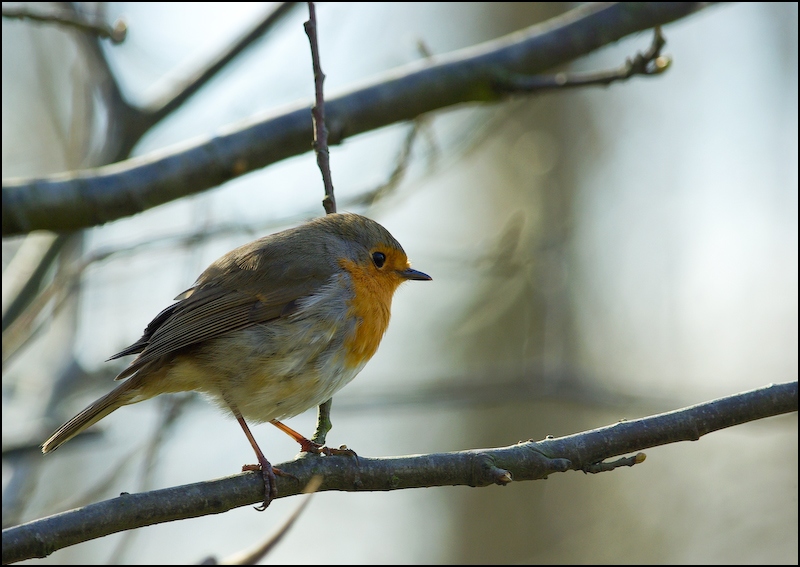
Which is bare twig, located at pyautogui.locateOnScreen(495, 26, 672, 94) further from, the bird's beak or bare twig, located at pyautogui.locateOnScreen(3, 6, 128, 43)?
bare twig, located at pyautogui.locateOnScreen(3, 6, 128, 43)

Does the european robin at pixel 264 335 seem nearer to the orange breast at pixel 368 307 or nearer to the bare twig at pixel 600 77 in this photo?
the orange breast at pixel 368 307

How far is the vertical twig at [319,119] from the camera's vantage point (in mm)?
2814

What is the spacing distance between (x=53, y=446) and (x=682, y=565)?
18.6 feet

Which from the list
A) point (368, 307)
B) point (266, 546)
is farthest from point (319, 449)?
point (368, 307)

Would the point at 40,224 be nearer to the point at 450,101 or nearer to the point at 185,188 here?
the point at 185,188

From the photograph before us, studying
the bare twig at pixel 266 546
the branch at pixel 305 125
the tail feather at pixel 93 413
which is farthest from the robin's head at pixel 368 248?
the bare twig at pixel 266 546

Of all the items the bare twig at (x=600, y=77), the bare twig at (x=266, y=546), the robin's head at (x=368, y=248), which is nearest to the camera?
the bare twig at (x=266, y=546)

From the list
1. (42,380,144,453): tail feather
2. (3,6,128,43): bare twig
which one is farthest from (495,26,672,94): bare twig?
(42,380,144,453): tail feather

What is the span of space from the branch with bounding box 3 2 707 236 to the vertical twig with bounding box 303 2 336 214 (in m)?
0.80

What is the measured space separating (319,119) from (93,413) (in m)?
1.39

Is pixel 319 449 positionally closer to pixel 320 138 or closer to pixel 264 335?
pixel 264 335

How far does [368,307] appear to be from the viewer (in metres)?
3.36

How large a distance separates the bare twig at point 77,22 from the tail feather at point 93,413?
1.61m

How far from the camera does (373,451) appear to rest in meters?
8.95
